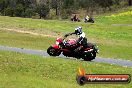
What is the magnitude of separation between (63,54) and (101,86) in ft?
30.6

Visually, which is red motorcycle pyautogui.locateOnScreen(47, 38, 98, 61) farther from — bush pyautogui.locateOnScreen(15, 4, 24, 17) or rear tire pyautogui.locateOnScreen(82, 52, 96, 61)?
bush pyautogui.locateOnScreen(15, 4, 24, 17)

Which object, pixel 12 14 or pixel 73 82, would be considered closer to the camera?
pixel 73 82

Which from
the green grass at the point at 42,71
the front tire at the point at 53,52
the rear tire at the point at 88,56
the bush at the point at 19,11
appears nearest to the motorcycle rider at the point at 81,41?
the rear tire at the point at 88,56

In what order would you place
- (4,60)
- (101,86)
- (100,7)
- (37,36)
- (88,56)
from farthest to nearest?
1. (100,7)
2. (37,36)
3. (88,56)
4. (4,60)
5. (101,86)

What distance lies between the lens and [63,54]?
28172 mm

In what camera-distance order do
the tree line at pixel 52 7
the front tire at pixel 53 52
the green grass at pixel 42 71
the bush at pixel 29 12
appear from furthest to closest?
the bush at pixel 29 12, the tree line at pixel 52 7, the front tire at pixel 53 52, the green grass at pixel 42 71

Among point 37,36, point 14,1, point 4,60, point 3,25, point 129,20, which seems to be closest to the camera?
point 4,60

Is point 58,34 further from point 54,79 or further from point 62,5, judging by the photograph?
point 62,5

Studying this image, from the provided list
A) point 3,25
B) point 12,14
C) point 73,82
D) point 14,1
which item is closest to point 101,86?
point 73,82

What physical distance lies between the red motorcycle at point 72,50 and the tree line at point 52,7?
211ft

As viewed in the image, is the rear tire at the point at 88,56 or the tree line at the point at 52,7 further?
the tree line at the point at 52,7

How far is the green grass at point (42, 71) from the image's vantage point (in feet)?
61.6

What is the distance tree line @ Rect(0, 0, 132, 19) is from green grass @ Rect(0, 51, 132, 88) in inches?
2702

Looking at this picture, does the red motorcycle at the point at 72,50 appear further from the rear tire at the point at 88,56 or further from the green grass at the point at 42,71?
the green grass at the point at 42,71
